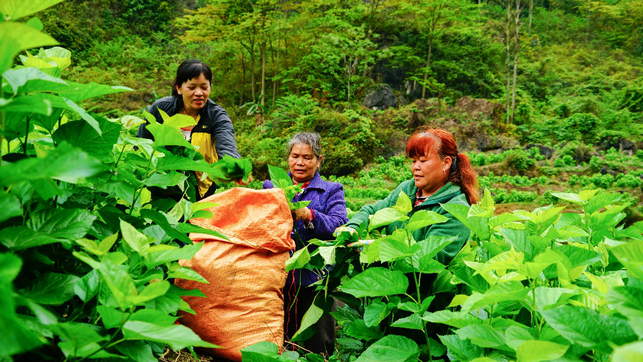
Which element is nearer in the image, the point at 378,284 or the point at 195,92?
the point at 378,284

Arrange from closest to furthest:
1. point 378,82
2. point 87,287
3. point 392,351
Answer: point 87,287 → point 392,351 → point 378,82

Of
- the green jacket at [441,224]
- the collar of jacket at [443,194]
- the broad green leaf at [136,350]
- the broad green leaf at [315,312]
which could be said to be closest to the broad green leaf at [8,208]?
the broad green leaf at [136,350]

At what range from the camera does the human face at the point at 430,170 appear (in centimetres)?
199

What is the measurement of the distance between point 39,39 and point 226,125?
1.90 metres

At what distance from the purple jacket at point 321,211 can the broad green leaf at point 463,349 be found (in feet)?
4.27

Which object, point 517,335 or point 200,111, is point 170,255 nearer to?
point 517,335

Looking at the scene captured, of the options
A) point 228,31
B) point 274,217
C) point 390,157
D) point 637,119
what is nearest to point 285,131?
point 390,157

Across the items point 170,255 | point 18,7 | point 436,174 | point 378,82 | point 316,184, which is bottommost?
point 378,82

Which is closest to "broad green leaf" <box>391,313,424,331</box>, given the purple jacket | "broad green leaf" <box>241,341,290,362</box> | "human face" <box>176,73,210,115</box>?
"broad green leaf" <box>241,341,290,362</box>

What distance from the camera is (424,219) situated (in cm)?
92

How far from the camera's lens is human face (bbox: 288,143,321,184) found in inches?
94.9

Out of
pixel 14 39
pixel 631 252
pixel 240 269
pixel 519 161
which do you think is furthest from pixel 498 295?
pixel 519 161

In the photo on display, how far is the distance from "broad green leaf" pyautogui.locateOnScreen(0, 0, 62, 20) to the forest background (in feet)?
24.3

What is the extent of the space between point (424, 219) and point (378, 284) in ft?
0.60
